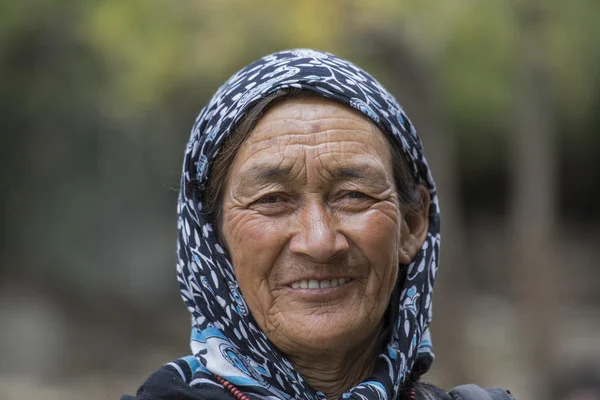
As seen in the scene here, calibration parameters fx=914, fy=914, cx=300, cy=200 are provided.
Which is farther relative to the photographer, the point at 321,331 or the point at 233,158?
the point at 233,158

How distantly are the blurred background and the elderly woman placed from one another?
0.43 metres

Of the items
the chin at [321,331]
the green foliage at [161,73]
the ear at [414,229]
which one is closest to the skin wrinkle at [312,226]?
the chin at [321,331]

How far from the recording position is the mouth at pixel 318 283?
2.37 metres

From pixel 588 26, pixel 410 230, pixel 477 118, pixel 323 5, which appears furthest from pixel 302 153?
pixel 477 118

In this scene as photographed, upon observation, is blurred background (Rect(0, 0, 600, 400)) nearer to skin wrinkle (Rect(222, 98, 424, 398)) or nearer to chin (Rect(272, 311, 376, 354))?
skin wrinkle (Rect(222, 98, 424, 398))

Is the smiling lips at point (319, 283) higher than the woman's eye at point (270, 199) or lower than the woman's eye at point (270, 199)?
lower

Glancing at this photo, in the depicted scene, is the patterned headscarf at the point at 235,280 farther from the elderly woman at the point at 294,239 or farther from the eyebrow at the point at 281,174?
the eyebrow at the point at 281,174

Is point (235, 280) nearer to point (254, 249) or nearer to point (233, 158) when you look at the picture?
point (254, 249)

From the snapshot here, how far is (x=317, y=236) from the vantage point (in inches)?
90.8

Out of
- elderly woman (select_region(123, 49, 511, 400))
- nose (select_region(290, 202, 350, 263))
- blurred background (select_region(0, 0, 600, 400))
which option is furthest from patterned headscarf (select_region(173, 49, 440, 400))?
blurred background (select_region(0, 0, 600, 400))

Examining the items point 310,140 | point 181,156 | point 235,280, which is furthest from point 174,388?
point 181,156

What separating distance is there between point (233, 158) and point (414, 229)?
59 cm

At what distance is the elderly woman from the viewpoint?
7.75 feet

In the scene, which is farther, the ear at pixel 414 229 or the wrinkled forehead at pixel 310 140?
the ear at pixel 414 229
